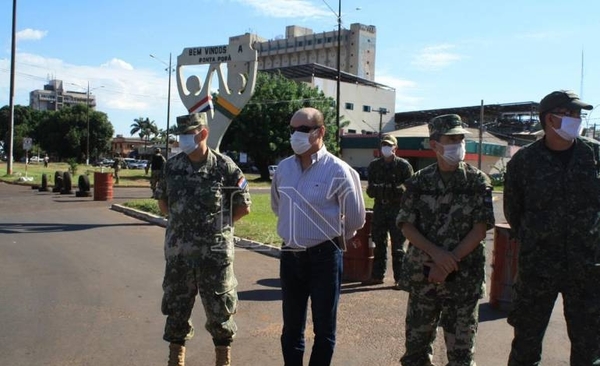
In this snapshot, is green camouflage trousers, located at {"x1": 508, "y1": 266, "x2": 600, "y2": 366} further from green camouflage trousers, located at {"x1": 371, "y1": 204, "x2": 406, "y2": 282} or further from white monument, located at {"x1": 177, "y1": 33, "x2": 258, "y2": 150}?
white monument, located at {"x1": 177, "y1": 33, "x2": 258, "y2": 150}

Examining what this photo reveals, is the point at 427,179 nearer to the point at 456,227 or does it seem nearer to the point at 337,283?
the point at 456,227

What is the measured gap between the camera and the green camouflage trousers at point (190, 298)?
418 cm

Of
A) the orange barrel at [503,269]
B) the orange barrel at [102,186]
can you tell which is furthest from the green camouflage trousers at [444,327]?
the orange barrel at [102,186]

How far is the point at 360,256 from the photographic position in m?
7.37

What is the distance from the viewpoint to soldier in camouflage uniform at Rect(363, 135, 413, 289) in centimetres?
702

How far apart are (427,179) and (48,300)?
190 inches

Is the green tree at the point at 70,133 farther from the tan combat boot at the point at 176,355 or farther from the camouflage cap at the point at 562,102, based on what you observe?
the camouflage cap at the point at 562,102

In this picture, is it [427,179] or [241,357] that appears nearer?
[427,179]

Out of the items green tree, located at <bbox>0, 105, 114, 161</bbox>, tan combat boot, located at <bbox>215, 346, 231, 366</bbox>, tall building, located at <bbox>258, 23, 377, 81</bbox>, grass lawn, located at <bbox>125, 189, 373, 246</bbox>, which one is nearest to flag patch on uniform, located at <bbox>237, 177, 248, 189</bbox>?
tan combat boot, located at <bbox>215, 346, 231, 366</bbox>

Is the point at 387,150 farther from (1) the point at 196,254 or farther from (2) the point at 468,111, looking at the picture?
(2) the point at 468,111

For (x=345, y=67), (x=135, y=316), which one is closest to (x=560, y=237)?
(x=135, y=316)

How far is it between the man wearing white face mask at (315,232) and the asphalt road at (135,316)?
0.99 metres

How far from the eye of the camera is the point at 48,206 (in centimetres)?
1773

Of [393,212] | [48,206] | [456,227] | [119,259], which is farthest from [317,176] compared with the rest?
[48,206]
